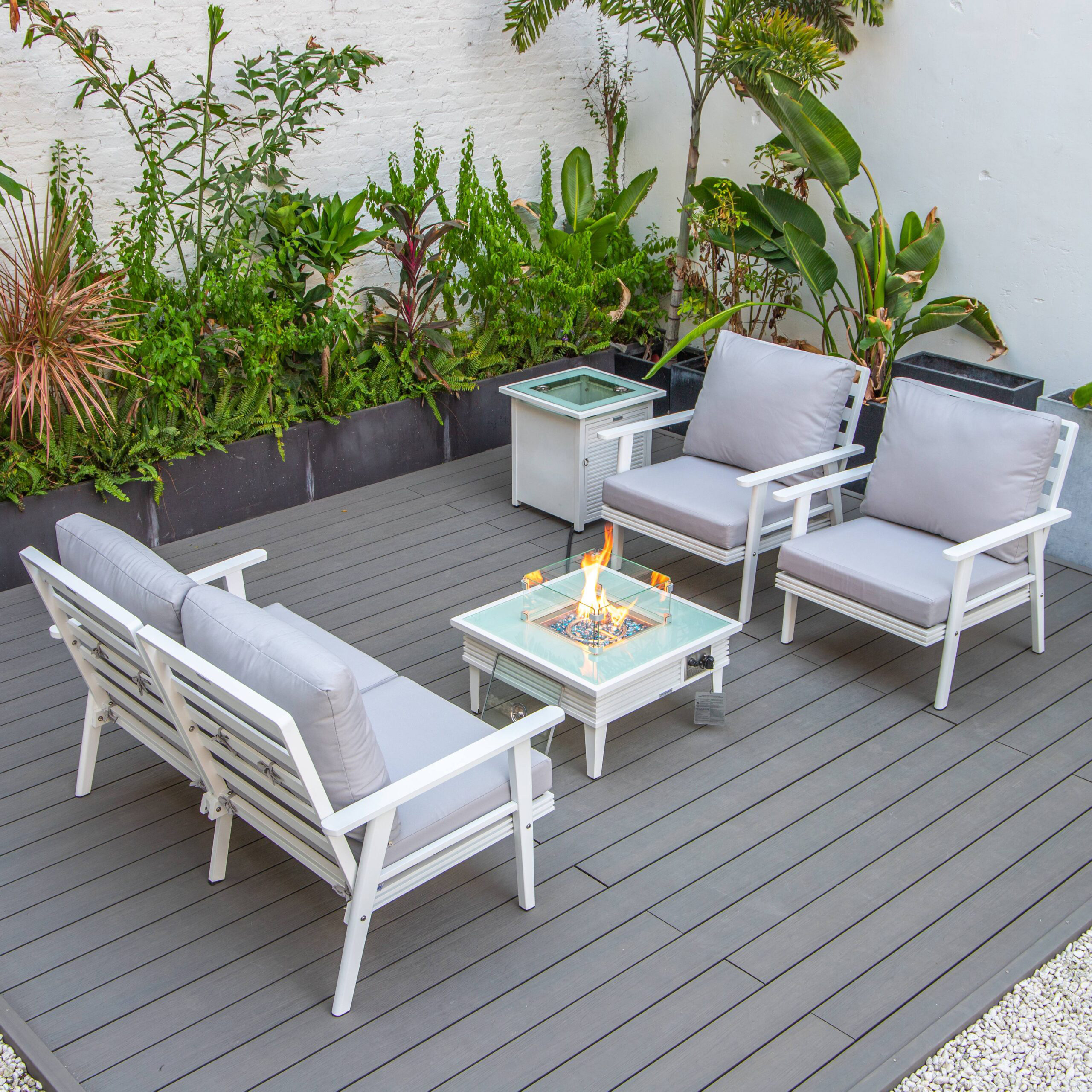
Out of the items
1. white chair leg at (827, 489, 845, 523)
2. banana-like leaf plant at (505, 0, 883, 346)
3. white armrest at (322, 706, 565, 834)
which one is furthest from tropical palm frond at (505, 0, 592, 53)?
white armrest at (322, 706, 565, 834)

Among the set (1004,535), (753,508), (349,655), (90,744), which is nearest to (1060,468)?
(1004,535)

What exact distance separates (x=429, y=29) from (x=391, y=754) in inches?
198

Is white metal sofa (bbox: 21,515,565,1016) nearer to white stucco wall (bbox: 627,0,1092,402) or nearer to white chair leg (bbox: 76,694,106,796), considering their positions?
white chair leg (bbox: 76,694,106,796)

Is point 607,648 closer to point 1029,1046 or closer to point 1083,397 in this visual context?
point 1029,1046

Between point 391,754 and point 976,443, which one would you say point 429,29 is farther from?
point 391,754

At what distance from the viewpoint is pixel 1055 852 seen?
3.47 meters

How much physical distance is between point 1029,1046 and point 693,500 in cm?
252

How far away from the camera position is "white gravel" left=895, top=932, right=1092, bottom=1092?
271 cm

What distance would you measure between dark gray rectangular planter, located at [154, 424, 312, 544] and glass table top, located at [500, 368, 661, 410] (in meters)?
1.21

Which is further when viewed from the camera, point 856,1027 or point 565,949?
point 565,949

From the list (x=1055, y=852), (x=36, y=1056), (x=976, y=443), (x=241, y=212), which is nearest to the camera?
(x=36, y=1056)

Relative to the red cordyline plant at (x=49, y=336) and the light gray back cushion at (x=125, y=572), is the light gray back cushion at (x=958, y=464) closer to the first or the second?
the light gray back cushion at (x=125, y=572)

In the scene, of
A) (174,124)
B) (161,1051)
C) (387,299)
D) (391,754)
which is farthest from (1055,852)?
(174,124)

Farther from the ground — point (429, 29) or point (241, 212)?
point (429, 29)
